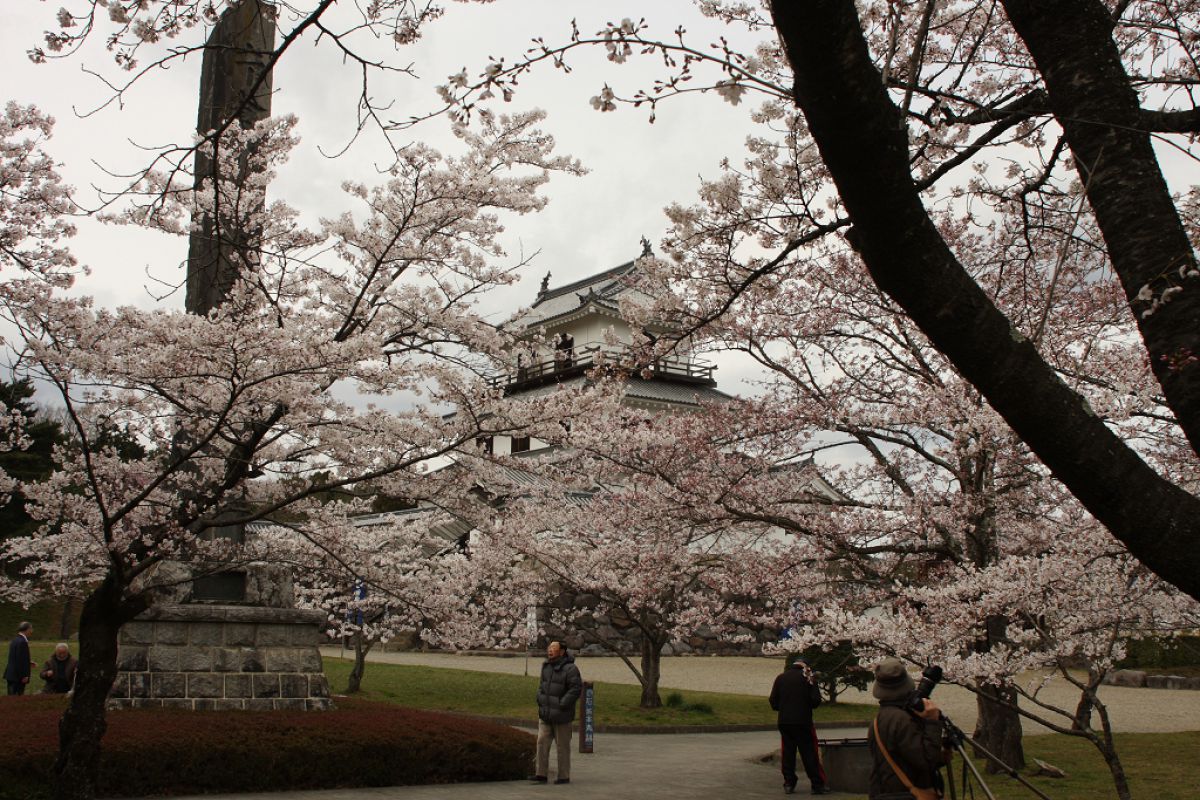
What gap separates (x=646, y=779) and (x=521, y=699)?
842 centimetres

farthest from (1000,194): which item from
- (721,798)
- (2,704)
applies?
(2,704)

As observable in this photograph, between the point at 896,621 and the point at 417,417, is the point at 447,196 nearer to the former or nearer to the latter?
the point at 417,417

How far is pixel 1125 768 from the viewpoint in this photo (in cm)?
1177

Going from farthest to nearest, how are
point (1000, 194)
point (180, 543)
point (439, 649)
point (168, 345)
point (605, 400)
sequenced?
1. point (439, 649)
2. point (605, 400)
3. point (180, 543)
4. point (168, 345)
5. point (1000, 194)

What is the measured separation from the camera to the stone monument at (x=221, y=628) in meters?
10.5

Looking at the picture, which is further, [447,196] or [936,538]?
[936,538]

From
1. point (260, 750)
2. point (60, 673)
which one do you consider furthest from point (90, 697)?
point (60, 673)

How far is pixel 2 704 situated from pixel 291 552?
3.30 m

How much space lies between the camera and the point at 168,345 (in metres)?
7.85

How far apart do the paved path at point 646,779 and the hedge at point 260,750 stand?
0.20 meters

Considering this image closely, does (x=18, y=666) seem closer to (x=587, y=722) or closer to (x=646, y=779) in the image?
(x=587, y=722)

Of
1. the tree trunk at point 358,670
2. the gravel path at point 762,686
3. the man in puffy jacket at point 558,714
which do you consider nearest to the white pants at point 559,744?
the man in puffy jacket at point 558,714

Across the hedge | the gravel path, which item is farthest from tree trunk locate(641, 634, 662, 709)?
the hedge

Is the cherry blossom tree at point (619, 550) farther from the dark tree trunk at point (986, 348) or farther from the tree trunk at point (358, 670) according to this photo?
the dark tree trunk at point (986, 348)
